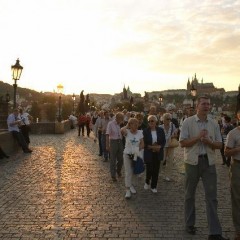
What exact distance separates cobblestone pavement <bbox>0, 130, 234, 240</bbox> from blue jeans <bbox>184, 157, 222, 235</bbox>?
0.26 meters

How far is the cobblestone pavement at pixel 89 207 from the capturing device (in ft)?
20.7

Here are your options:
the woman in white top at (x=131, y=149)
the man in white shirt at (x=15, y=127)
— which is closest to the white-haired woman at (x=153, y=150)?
the woman in white top at (x=131, y=149)

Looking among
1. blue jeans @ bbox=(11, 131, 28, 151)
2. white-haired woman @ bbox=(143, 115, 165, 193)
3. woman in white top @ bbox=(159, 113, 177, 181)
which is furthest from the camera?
blue jeans @ bbox=(11, 131, 28, 151)

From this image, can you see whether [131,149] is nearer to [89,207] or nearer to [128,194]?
[128,194]

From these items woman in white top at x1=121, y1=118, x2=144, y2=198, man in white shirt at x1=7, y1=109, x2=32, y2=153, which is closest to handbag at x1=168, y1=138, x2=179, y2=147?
woman in white top at x1=121, y1=118, x2=144, y2=198

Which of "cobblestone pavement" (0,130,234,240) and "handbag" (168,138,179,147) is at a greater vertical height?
"handbag" (168,138,179,147)

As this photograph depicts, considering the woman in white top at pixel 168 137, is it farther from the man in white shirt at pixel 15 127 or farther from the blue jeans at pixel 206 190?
the man in white shirt at pixel 15 127

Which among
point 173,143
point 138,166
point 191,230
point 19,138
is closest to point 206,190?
point 191,230

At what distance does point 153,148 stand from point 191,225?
3.26 metres

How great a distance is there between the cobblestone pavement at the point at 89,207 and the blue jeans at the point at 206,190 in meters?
0.26

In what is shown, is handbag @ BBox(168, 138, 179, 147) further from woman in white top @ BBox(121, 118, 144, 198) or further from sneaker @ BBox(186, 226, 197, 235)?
sneaker @ BBox(186, 226, 197, 235)

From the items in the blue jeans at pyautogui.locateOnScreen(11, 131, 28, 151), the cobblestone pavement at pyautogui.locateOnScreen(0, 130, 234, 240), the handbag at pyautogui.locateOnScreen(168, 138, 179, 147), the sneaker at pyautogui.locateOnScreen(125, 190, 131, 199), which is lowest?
the cobblestone pavement at pyautogui.locateOnScreen(0, 130, 234, 240)

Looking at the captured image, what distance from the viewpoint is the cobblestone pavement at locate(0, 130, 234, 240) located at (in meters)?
6.32

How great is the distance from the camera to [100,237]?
19.9ft
